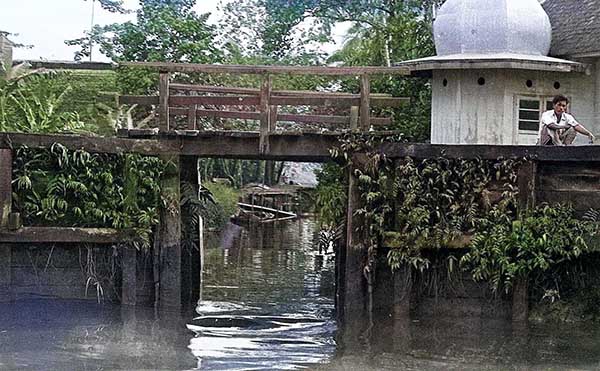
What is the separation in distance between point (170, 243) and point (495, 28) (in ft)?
25.9

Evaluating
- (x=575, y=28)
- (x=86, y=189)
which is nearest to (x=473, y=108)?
(x=575, y=28)

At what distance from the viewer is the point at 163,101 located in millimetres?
15898

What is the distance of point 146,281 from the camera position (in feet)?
52.7

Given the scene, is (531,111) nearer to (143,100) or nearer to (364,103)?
(364,103)

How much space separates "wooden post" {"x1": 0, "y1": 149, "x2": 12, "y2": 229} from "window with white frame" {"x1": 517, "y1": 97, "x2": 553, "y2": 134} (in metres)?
9.84

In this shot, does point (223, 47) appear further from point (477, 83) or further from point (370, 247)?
point (370, 247)

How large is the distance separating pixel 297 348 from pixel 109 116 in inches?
317

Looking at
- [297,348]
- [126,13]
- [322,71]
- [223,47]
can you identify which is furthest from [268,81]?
[126,13]

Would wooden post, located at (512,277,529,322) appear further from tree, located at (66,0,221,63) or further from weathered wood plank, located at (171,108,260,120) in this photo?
tree, located at (66,0,221,63)

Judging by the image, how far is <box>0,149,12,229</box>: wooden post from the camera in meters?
15.3

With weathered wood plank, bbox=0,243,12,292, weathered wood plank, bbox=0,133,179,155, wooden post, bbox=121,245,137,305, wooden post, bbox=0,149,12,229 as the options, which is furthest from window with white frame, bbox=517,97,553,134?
weathered wood plank, bbox=0,243,12,292

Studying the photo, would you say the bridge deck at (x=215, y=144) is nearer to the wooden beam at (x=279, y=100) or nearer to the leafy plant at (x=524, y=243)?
the wooden beam at (x=279, y=100)

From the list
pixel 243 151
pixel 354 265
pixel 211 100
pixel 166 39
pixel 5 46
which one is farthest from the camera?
pixel 5 46

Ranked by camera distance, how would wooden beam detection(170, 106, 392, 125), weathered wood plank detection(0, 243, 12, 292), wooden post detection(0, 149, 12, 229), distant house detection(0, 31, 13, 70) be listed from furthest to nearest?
distant house detection(0, 31, 13, 70), wooden beam detection(170, 106, 392, 125), weathered wood plank detection(0, 243, 12, 292), wooden post detection(0, 149, 12, 229)
